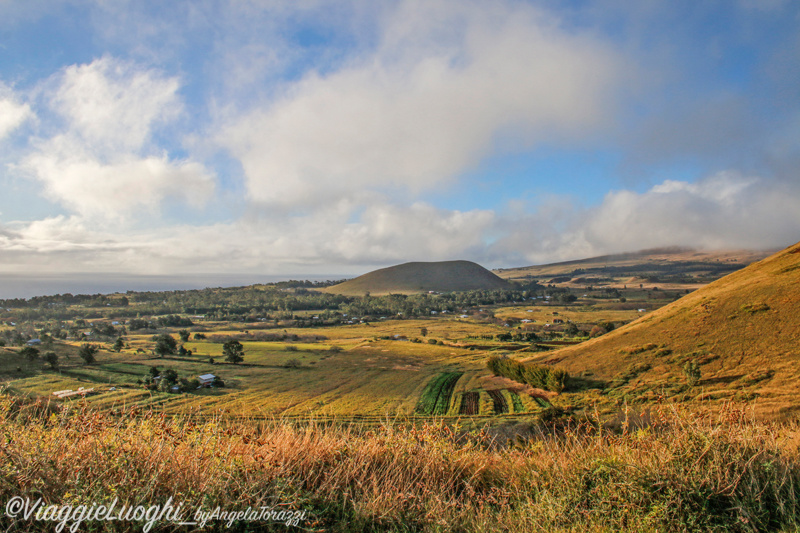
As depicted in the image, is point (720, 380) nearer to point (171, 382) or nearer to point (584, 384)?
point (584, 384)

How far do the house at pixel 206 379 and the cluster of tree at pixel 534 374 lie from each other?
56.7 meters

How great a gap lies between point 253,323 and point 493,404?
144 m

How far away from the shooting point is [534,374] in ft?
202

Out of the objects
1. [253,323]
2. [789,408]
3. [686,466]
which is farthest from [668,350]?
[253,323]

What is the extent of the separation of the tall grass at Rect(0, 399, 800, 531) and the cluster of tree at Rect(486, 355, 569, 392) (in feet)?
181

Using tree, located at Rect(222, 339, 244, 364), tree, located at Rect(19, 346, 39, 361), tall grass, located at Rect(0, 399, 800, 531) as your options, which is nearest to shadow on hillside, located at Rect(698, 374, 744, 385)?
tall grass, located at Rect(0, 399, 800, 531)

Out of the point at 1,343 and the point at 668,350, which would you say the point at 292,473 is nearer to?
the point at 668,350

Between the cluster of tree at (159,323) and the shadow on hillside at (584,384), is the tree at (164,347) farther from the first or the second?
the shadow on hillside at (584,384)

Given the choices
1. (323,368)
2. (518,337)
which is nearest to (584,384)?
(323,368)

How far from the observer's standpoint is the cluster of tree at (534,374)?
5725cm

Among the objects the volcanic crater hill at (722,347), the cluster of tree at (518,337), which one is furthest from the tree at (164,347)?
the volcanic crater hill at (722,347)

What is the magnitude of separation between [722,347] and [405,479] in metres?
63.2

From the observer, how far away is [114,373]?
76750 mm

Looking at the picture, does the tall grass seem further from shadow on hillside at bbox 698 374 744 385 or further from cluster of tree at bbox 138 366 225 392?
cluster of tree at bbox 138 366 225 392
